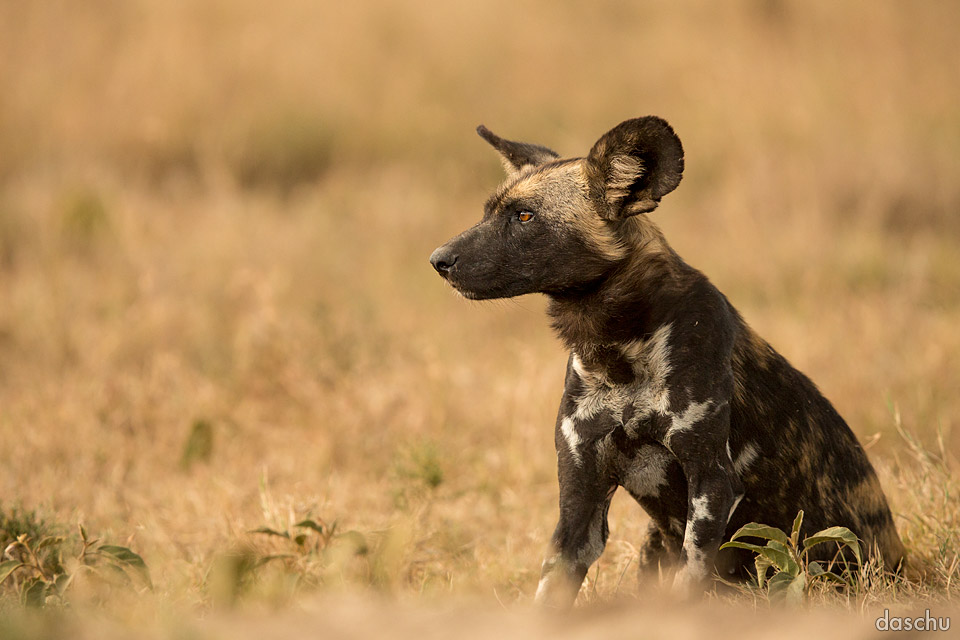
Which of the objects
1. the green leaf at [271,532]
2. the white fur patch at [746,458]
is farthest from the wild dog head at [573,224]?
the green leaf at [271,532]

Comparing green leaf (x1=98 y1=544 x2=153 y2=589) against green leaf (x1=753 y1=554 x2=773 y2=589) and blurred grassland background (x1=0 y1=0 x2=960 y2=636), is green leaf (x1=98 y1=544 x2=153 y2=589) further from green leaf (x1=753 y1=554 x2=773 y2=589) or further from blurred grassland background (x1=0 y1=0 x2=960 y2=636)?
green leaf (x1=753 y1=554 x2=773 y2=589)

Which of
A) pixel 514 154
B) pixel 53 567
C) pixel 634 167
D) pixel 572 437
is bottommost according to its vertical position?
pixel 53 567

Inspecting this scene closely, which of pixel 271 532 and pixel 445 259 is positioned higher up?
pixel 445 259

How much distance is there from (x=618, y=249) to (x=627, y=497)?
1741 millimetres

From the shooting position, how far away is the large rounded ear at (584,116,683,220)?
2.79 meters

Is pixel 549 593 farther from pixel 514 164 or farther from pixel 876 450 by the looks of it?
pixel 876 450

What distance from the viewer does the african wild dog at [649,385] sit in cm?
265

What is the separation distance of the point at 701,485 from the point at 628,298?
0.54 metres

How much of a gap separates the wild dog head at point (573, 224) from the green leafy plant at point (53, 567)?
132 centimetres

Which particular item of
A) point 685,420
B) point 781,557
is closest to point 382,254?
point 685,420

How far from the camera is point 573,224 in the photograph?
9.52 ft

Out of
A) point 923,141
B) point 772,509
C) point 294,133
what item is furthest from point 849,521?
point 294,133

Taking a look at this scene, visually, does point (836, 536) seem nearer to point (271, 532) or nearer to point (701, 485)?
point (701, 485)

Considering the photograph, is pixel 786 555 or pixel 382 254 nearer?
pixel 786 555
